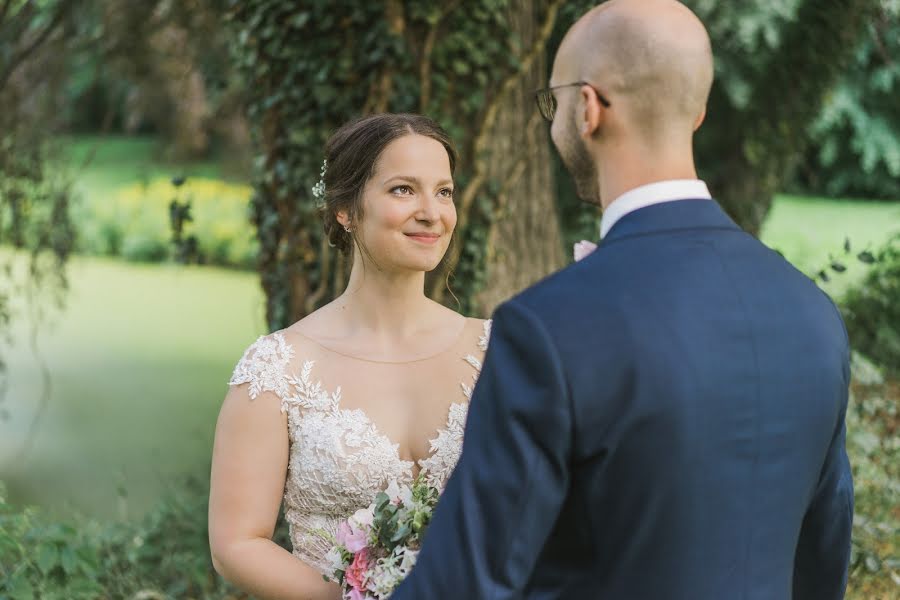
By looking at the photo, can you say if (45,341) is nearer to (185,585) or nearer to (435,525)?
(185,585)

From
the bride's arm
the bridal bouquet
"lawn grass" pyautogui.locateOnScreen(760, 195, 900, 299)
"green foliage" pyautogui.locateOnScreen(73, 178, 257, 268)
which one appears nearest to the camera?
the bridal bouquet

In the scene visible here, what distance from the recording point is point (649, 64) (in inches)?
58.5

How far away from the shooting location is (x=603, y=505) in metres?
1.46

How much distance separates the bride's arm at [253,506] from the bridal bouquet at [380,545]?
0.19 metres

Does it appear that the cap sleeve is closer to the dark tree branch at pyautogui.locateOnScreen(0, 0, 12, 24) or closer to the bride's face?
the bride's face

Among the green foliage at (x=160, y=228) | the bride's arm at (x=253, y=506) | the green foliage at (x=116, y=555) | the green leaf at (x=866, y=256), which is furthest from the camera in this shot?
the green foliage at (x=160, y=228)

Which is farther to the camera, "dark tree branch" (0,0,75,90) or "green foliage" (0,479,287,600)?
"dark tree branch" (0,0,75,90)

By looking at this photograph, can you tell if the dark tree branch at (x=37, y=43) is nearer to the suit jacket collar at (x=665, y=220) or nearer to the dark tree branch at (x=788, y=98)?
the dark tree branch at (x=788, y=98)

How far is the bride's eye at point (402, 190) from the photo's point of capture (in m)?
2.44

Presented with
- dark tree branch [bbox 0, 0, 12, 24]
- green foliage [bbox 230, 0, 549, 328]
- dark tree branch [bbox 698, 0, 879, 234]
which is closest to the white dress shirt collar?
green foliage [bbox 230, 0, 549, 328]

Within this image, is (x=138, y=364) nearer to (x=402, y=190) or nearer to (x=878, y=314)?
(x=878, y=314)

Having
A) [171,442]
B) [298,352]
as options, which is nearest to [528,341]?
[298,352]

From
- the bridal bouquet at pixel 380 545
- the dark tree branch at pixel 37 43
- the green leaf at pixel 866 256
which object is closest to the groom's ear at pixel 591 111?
the bridal bouquet at pixel 380 545

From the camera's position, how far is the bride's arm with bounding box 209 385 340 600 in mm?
2248
